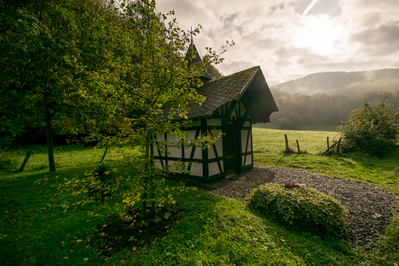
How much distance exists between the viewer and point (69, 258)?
330cm

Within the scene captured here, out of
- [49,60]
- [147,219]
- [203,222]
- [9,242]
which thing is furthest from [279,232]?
[49,60]

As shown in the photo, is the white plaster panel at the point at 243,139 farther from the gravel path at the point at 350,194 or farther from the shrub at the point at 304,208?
the shrub at the point at 304,208

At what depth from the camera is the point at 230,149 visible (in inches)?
364

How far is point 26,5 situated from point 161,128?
11555 millimetres

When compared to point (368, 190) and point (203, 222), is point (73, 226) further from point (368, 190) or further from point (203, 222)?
point (368, 190)

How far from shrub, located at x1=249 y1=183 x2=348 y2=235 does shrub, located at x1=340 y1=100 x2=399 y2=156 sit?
40.1 feet

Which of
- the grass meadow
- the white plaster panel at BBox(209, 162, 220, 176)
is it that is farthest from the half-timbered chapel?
the grass meadow

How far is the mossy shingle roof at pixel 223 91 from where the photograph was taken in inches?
279

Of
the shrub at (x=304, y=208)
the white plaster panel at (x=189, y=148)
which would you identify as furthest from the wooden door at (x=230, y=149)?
the shrub at (x=304, y=208)

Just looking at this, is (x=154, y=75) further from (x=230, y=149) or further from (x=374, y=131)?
(x=374, y=131)

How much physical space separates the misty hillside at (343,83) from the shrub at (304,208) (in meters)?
83.8

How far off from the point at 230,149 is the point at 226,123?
1.53 m

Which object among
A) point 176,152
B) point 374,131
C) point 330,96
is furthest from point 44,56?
point 330,96

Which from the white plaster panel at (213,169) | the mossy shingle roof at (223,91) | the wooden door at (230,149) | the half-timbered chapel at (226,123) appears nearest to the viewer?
the mossy shingle roof at (223,91)
